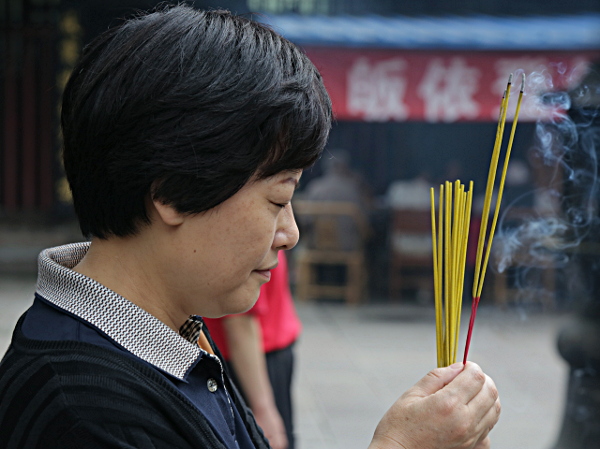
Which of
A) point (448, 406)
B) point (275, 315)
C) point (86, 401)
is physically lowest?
point (275, 315)

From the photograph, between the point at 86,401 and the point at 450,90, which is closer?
the point at 86,401

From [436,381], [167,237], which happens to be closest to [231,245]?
[167,237]

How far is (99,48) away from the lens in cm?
100

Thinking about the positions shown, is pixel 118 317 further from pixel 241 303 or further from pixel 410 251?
pixel 410 251

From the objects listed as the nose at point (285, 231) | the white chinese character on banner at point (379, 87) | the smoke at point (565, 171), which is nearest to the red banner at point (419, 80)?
the white chinese character on banner at point (379, 87)

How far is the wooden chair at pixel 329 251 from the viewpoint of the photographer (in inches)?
301

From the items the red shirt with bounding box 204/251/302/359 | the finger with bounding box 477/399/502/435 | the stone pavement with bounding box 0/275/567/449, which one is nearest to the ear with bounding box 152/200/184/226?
the finger with bounding box 477/399/502/435

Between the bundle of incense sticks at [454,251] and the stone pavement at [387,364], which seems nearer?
the bundle of incense sticks at [454,251]

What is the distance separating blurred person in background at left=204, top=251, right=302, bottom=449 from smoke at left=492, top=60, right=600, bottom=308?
75 centimetres

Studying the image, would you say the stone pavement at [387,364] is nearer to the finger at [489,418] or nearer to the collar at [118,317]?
the finger at [489,418]

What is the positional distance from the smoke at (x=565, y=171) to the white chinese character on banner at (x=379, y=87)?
15.6 feet

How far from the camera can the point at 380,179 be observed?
9648 mm

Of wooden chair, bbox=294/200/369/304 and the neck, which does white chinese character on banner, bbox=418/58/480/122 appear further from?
the neck

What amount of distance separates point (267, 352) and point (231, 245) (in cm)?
154
